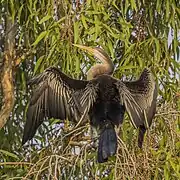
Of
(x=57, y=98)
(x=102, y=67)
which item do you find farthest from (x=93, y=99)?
(x=102, y=67)

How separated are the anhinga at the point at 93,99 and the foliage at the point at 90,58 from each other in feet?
0.19

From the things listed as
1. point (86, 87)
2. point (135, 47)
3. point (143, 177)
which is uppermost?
point (135, 47)

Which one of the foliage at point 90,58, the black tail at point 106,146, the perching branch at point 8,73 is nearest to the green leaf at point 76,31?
the foliage at point 90,58

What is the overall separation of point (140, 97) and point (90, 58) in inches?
10.6

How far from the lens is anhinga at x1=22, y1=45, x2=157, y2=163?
216cm

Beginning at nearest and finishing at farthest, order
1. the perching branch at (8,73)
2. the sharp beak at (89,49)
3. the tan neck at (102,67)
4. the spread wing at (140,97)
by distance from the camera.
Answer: the spread wing at (140,97), the sharp beak at (89,49), the tan neck at (102,67), the perching branch at (8,73)

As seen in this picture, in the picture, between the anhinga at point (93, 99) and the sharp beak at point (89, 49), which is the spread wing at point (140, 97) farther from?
the sharp beak at point (89, 49)

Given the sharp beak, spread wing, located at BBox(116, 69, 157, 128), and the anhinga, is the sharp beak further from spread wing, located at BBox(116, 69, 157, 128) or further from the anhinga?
spread wing, located at BBox(116, 69, 157, 128)

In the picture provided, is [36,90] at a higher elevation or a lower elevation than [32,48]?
lower

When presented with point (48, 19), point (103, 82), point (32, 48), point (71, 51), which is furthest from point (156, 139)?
point (32, 48)

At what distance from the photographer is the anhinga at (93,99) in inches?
85.0

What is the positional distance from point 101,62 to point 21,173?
1.61ft

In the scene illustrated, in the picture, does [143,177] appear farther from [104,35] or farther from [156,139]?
[104,35]

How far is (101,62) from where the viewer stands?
2.43 metres
